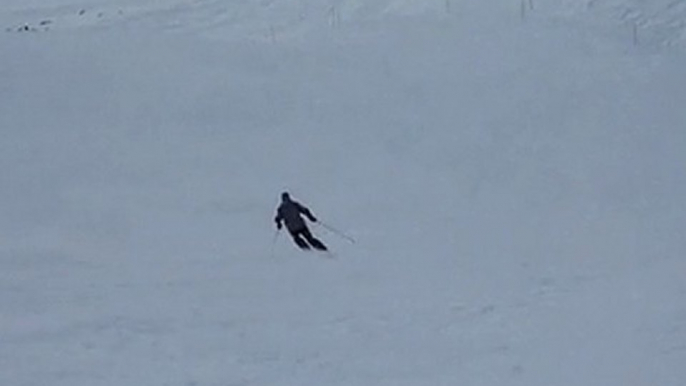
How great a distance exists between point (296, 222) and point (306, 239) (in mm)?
392

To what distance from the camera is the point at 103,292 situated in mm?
14680

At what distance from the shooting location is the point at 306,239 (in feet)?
57.4

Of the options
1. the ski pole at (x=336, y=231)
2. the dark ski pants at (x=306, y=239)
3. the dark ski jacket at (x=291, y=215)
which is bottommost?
the dark ski pants at (x=306, y=239)

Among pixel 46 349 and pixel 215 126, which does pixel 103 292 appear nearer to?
pixel 46 349

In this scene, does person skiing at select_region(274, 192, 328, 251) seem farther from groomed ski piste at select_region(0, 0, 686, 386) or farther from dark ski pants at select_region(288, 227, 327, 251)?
groomed ski piste at select_region(0, 0, 686, 386)

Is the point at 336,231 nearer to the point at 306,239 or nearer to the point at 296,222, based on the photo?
the point at 306,239

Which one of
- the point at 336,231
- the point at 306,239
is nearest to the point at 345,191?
the point at 336,231

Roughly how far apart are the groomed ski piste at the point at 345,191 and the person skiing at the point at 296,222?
0.19 m

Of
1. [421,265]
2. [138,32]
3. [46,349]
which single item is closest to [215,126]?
[138,32]

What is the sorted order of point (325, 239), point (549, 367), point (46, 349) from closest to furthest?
point (549, 367), point (46, 349), point (325, 239)

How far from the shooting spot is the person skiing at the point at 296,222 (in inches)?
675

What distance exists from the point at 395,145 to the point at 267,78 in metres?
4.14

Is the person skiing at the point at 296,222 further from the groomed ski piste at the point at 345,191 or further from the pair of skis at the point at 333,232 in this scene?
the groomed ski piste at the point at 345,191

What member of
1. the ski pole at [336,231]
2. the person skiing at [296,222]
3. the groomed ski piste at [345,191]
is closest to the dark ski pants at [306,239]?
the person skiing at [296,222]
